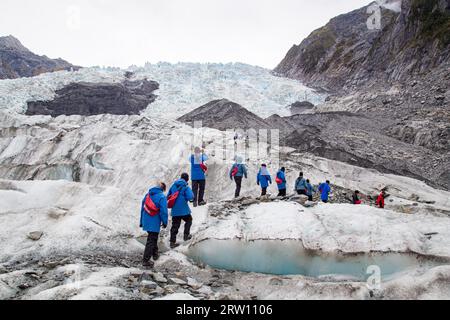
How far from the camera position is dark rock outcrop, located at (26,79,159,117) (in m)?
39.3

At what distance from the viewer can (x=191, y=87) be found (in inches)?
1896

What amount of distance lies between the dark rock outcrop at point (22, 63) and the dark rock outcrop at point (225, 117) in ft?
158

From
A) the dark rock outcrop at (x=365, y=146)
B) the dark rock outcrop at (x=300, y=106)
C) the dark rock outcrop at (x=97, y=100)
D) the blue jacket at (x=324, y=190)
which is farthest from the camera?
the dark rock outcrop at (x=300, y=106)

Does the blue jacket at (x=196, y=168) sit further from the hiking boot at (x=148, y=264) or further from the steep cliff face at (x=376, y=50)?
the steep cliff face at (x=376, y=50)

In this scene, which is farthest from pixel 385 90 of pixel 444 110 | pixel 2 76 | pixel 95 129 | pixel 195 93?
pixel 2 76

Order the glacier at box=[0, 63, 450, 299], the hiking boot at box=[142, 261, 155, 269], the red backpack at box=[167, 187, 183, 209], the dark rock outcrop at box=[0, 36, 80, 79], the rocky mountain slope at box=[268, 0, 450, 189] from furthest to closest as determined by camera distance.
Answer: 1. the dark rock outcrop at box=[0, 36, 80, 79]
2. the rocky mountain slope at box=[268, 0, 450, 189]
3. the red backpack at box=[167, 187, 183, 209]
4. the hiking boot at box=[142, 261, 155, 269]
5. the glacier at box=[0, 63, 450, 299]

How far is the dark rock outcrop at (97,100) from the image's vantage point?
39281 millimetres

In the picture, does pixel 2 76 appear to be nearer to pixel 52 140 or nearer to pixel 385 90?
pixel 52 140

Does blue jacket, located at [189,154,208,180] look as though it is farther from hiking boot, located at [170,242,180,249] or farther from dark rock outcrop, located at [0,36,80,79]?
dark rock outcrop, located at [0,36,80,79]

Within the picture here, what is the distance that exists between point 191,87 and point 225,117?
1931 centimetres

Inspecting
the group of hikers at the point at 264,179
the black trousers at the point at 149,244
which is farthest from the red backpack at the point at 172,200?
the group of hikers at the point at 264,179

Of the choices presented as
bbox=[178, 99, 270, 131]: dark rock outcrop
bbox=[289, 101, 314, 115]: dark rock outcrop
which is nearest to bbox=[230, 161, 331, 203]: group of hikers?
bbox=[178, 99, 270, 131]: dark rock outcrop

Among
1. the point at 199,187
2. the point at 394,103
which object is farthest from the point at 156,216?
the point at 394,103

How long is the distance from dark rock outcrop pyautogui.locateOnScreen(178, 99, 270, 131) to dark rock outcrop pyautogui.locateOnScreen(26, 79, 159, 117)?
11576 millimetres
